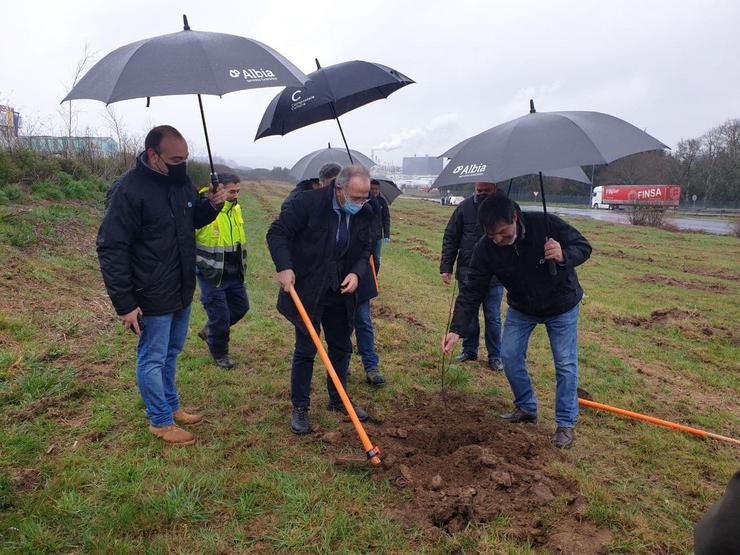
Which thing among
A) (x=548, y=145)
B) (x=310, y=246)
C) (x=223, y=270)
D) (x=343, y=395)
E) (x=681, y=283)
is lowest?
(x=681, y=283)

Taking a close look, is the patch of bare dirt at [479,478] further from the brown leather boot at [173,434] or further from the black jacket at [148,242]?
the black jacket at [148,242]

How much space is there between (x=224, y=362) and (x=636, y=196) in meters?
52.4

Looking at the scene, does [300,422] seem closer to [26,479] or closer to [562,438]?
[26,479]

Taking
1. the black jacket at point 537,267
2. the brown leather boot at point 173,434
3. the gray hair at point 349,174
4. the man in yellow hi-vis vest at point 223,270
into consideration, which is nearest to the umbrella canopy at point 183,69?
the gray hair at point 349,174

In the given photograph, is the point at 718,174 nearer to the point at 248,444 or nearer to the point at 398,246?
the point at 398,246

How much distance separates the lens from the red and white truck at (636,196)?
1882 inches

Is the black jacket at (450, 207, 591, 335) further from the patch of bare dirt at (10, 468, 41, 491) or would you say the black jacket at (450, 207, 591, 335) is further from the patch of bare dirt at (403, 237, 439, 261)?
the patch of bare dirt at (403, 237, 439, 261)

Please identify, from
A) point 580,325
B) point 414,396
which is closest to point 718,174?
point 580,325

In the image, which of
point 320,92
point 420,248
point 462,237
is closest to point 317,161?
point 320,92

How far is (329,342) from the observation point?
168 inches

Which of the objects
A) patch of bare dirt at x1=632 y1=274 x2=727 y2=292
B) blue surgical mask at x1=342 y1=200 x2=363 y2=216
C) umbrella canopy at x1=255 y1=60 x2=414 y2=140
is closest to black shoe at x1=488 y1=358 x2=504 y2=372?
blue surgical mask at x1=342 y1=200 x2=363 y2=216

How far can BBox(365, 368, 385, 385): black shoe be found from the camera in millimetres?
5176

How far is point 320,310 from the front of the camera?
4.00 m

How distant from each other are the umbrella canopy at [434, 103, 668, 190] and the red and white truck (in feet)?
150
